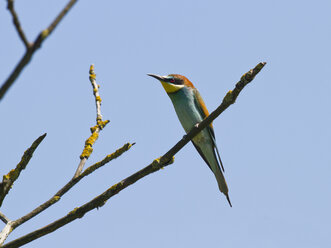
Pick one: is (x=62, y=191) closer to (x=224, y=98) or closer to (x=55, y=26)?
(x=224, y=98)

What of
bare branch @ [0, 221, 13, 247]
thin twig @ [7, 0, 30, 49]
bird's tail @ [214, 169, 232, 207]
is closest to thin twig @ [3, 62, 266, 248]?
bare branch @ [0, 221, 13, 247]

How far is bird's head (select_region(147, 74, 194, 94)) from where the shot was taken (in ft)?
20.1

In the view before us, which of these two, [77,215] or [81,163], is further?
[81,163]

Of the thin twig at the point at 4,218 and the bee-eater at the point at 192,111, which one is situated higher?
the bee-eater at the point at 192,111

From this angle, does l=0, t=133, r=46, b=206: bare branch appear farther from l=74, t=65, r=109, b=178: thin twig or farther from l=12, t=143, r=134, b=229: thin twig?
l=74, t=65, r=109, b=178: thin twig

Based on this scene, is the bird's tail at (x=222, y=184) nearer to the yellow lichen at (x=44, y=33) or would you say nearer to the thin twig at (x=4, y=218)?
the thin twig at (x=4, y=218)

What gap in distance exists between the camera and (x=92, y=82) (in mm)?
3289

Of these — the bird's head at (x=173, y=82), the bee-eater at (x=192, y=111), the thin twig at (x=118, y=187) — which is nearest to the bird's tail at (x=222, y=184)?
the bee-eater at (x=192, y=111)

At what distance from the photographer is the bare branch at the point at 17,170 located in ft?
7.35

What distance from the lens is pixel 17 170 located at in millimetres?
2418

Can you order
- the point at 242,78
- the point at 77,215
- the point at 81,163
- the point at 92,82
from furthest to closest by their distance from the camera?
the point at 92,82, the point at 81,163, the point at 242,78, the point at 77,215

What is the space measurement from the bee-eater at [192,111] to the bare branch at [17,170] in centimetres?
359

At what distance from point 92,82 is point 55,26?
2.12 m

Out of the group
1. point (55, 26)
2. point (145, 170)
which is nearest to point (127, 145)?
point (145, 170)
